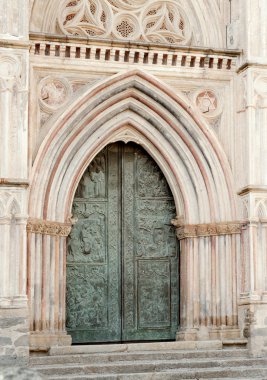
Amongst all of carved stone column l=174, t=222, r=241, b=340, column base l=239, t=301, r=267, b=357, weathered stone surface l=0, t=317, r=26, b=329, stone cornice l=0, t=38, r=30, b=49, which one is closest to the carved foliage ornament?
stone cornice l=0, t=38, r=30, b=49

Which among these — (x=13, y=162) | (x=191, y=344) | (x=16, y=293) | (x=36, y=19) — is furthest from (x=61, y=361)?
(x=36, y=19)

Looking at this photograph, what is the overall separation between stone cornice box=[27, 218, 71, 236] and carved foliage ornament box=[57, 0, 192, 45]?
3.02 meters

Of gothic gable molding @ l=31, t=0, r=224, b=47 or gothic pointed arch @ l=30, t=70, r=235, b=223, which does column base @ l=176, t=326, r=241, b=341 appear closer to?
gothic pointed arch @ l=30, t=70, r=235, b=223

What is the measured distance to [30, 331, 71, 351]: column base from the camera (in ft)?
37.5

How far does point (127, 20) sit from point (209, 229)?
3.62 metres

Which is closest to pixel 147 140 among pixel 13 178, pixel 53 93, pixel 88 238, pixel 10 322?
pixel 53 93

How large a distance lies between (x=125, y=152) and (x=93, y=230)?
1394mm

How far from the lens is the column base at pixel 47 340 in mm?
11418

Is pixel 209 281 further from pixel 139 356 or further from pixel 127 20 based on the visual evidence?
pixel 127 20

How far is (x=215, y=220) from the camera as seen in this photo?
1272cm

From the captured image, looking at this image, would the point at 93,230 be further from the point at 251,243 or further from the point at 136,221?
the point at 251,243

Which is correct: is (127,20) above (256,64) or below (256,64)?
above

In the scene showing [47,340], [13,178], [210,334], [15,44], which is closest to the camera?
[13,178]

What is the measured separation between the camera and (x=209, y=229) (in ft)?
41.5
